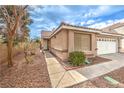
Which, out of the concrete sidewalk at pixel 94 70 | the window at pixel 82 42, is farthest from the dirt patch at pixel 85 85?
the window at pixel 82 42

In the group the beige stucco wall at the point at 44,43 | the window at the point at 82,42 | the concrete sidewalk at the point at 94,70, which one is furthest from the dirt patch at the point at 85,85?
the beige stucco wall at the point at 44,43

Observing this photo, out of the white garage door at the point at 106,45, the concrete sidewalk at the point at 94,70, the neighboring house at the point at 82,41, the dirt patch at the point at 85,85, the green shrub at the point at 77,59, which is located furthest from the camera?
the white garage door at the point at 106,45

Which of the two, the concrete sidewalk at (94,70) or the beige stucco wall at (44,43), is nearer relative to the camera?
the concrete sidewalk at (94,70)

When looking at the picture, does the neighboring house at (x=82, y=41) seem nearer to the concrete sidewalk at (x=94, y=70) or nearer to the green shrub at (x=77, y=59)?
the green shrub at (x=77, y=59)

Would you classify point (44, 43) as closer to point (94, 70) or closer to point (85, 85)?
point (94, 70)

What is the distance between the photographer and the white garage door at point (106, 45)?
1036cm

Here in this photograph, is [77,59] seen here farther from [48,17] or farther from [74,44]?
[48,17]

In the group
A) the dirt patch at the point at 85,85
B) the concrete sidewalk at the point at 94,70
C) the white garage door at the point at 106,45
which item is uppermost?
the white garage door at the point at 106,45

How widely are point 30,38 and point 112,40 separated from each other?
28.0ft

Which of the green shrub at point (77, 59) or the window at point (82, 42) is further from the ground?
the window at point (82, 42)

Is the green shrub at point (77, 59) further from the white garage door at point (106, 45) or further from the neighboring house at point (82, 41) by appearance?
the white garage door at point (106, 45)

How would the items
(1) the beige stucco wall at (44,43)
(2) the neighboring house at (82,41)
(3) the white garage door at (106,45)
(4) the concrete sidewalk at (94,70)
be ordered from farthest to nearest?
(1) the beige stucco wall at (44,43), (3) the white garage door at (106,45), (2) the neighboring house at (82,41), (4) the concrete sidewalk at (94,70)

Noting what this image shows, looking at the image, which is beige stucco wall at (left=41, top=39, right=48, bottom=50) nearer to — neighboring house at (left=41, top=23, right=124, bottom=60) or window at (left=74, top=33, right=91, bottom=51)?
neighboring house at (left=41, top=23, right=124, bottom=60)
